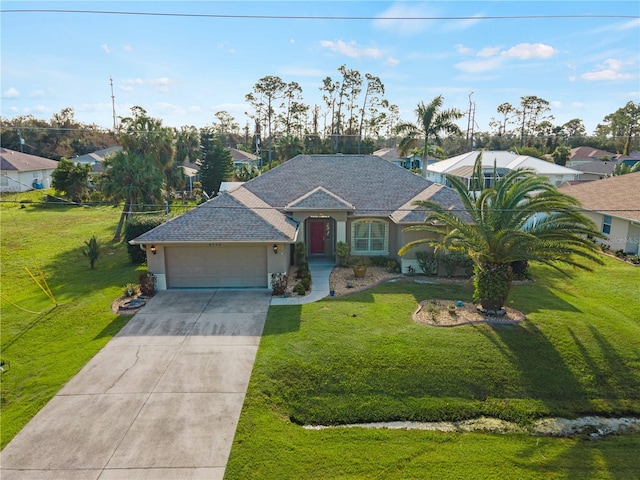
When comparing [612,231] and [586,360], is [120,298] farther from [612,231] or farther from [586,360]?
[612,231]

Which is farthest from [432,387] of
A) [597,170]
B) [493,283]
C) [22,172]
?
[22,172]

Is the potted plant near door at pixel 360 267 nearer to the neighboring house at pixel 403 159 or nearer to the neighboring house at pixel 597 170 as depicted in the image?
the neighboring house at pixel 403 159

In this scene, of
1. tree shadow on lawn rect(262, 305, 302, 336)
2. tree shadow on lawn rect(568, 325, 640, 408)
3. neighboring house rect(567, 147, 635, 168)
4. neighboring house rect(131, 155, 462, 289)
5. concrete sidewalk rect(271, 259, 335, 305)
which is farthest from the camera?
neighboring house rect(567, 147, 635, 168)

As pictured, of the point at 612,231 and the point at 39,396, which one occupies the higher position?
the point at 612,231

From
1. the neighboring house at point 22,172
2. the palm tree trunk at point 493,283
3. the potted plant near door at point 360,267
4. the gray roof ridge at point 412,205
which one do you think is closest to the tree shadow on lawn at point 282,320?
the potted plant near door at point 360,267

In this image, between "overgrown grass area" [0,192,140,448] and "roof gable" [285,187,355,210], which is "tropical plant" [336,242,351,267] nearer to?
"roof gable" [285,187,355,210]

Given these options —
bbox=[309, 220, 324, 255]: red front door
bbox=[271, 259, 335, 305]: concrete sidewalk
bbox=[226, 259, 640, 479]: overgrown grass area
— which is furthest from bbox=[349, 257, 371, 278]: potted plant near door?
bbox=[309, 220, 324, 255]: red front door

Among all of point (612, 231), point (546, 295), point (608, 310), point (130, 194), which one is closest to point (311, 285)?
point (546, 295)
